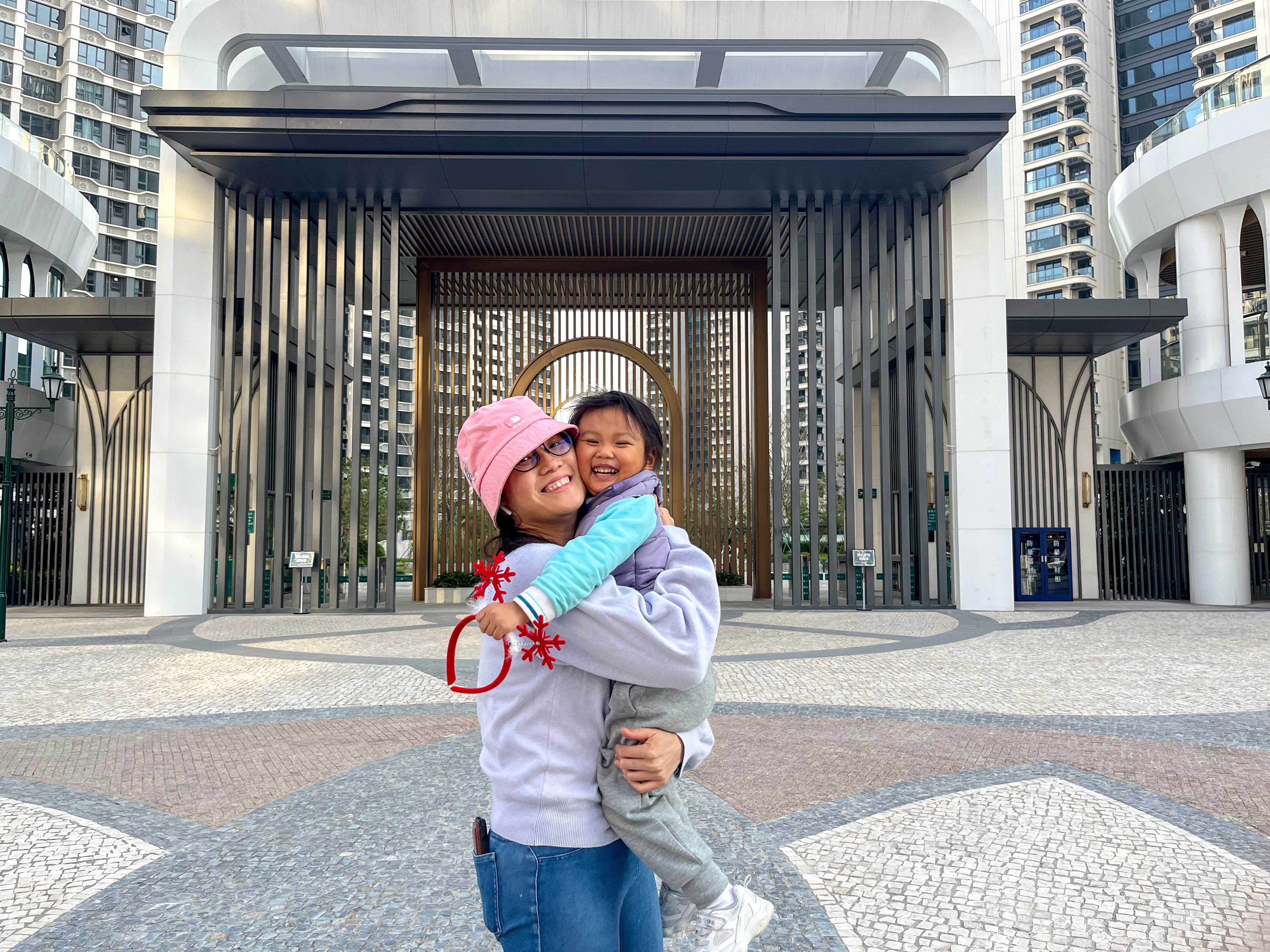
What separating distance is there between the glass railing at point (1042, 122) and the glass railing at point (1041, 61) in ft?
11.1

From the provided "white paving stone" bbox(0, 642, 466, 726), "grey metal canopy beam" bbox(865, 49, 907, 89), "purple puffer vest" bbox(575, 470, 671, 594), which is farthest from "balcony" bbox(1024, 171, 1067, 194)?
"purple puffer vest" bbox(575, 470, 671, 594)

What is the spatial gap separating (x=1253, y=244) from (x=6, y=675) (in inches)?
1021

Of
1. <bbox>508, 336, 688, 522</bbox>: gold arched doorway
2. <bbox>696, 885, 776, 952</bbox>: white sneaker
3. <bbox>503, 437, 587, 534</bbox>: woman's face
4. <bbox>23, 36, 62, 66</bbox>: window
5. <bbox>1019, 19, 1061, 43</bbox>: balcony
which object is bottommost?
<bbox>696, 885, 776, 952</bbox>: white sneaker

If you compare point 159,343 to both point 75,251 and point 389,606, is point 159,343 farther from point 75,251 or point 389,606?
point 75,251

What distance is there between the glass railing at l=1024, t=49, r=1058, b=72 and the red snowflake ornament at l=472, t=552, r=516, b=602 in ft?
219

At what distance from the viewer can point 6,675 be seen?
8875 mm

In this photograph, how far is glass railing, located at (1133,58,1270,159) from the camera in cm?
1686

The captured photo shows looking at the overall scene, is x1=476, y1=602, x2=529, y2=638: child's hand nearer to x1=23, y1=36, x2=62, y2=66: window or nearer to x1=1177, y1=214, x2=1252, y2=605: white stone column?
x1=1177, y1=214, x2=1252, y2=605: white stone column

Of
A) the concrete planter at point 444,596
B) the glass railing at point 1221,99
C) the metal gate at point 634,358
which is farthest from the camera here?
the metal gate at point 634,358

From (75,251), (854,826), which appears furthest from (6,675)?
(75,251)

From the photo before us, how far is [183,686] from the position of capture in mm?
8180

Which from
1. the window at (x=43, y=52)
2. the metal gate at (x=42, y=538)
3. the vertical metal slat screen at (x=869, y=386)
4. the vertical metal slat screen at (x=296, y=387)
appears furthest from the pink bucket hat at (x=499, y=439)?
the window at (x=43, y=52)

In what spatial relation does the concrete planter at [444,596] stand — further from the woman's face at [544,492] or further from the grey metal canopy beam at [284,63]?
the woman's face at [544,492]

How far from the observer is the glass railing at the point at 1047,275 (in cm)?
5300
